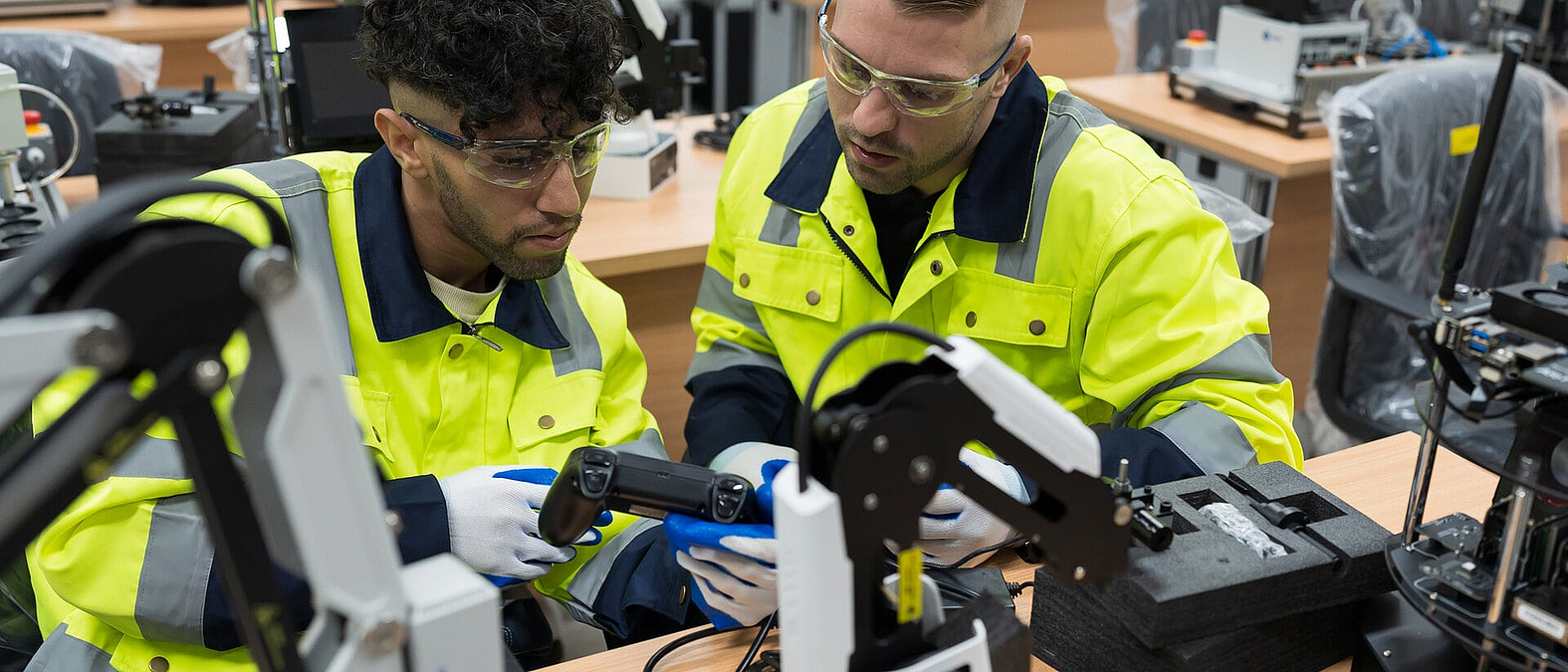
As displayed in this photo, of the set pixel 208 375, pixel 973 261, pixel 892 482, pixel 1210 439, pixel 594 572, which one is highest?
pixel 208 375

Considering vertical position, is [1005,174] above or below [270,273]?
below

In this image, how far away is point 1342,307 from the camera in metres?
2.48

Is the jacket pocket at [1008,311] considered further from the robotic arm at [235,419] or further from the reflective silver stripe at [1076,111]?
the robotic arm at [235,419]

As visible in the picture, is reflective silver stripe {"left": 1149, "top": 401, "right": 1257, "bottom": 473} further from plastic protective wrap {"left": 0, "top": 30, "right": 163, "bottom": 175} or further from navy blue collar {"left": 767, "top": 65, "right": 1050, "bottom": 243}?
plastic protective wrap {"left": 0, "top": 30, "right": 163, "bottom": 175}

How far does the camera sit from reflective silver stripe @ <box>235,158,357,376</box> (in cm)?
146

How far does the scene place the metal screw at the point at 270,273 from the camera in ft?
2.07

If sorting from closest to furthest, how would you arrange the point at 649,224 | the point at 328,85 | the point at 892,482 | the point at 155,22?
1. the point at 892,482
2. the point at 328,85
3. the point at 649,224
4. the point at 155,22

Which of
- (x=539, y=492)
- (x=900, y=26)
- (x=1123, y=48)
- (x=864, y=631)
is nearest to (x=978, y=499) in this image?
(x=864, y=631)

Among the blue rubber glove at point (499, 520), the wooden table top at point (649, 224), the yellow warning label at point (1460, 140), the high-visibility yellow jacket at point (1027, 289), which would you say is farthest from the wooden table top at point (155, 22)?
the yellow warning label at point (1460, 140)

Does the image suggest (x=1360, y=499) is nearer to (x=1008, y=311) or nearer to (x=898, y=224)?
(x=1008, y=311)

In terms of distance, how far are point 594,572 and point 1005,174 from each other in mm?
772

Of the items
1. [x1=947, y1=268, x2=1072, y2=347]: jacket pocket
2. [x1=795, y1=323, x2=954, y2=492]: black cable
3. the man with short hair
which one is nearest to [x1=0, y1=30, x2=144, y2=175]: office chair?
the man with short hair

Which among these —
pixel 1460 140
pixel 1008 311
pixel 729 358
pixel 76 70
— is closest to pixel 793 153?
pixel 729 358

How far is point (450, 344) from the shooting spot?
1.55 m
